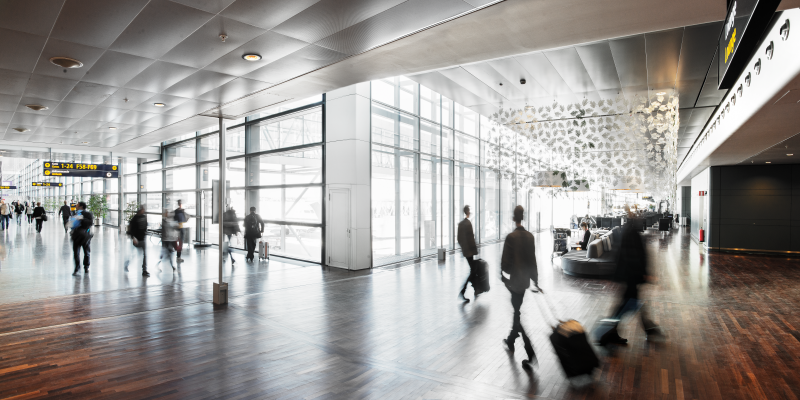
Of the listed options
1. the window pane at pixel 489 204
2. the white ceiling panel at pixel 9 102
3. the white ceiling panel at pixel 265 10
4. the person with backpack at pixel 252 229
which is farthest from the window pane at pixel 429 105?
the white ceiling panel at pixel 9 102

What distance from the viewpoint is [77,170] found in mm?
16844

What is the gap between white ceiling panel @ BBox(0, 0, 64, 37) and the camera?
145 inches

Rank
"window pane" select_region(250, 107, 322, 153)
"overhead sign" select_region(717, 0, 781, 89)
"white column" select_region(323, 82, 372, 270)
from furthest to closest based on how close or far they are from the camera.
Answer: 1. "window pane" select_region(250, 107, 322, 153)
2. "white column" select_region(323, 82, 372, 270)
3. "overhead sign" select_region(717, 0, 781, 89)

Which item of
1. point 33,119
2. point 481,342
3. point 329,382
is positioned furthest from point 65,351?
point 33,119

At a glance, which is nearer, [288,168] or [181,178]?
[288,168]

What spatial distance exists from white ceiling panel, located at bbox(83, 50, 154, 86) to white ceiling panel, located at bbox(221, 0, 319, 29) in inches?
86.8

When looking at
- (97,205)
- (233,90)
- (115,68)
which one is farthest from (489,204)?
(97,205)

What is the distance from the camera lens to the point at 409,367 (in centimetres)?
406

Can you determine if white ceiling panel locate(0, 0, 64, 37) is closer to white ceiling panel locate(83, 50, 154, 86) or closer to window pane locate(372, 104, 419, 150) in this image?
white ceiling panel locate(83, 50, 154, 86)

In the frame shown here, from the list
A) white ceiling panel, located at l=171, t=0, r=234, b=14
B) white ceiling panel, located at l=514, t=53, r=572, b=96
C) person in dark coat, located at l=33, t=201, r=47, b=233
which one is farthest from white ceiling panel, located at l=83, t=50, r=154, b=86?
person in dark coat, located at l=33, t=201, r=47, b=233

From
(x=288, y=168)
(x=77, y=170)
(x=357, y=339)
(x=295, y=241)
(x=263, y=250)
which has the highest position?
(x=77, y=170)

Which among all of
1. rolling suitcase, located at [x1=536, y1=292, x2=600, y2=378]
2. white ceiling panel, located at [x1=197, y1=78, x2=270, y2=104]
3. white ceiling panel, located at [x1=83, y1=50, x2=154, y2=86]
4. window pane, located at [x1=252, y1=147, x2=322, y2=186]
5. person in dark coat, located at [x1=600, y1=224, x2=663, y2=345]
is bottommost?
rolling suitcase, located at [x1=536, y1=292, x2=600, y2=378]

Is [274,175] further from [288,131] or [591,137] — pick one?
[591,137]

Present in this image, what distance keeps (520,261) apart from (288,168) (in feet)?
29.4
